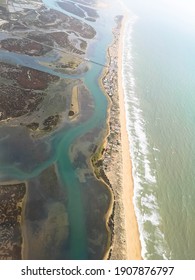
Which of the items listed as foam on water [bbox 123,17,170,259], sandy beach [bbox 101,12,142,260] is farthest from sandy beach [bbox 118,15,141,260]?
foam on water [bbox 123,17,170,259]

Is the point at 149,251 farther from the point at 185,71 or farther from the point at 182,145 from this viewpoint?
the point at 185,71

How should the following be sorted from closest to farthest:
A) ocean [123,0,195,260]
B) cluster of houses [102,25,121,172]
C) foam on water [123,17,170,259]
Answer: foam on water [123,17,170,259] → ocean [123,0,195,260] → cluster of houses [102,25,121,172]

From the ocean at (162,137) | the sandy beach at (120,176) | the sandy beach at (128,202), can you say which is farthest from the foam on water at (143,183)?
the sandy beach at (120,176)

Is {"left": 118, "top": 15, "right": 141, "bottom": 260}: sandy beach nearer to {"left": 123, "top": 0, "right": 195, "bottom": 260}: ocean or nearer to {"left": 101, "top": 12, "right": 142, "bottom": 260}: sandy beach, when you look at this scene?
{"left": 101, "top": 12, "right": 142, "bottom": 260}: sandy beach

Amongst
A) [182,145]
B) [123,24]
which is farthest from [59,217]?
[123,24]

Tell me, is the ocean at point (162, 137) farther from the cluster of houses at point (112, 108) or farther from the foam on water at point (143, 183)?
the cluster of houses at point (112, 108)
